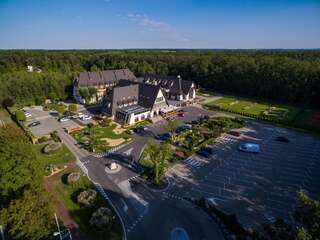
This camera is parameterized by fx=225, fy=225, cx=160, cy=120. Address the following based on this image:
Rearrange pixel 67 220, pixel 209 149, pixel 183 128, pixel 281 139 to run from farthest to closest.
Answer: pixel 183 128
pixel 281 139
pixel 209 149
pixel 67 220

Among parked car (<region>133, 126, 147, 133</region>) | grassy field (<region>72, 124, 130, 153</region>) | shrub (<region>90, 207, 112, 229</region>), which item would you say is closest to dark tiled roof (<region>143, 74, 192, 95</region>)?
parked car (<region>133, 126, 147, 133</region>)

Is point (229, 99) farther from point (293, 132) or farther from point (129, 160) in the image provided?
point (129, 160)

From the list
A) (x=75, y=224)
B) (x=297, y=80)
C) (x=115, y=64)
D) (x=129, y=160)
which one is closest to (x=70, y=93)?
(x=115, y=64)

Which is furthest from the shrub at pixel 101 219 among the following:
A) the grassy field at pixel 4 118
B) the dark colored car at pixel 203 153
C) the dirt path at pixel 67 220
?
the grassy field at pixel 4 118

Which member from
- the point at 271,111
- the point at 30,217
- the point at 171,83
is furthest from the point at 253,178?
the point at 171,83

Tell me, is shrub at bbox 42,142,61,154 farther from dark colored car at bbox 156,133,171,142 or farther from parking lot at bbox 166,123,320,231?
parking lot at bbox 166,123,320,231

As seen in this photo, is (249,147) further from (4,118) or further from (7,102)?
(7,102)
